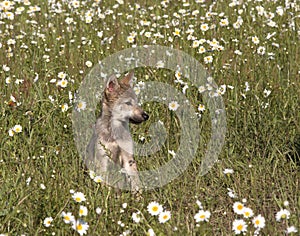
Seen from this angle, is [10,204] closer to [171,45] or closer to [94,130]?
[94,130]

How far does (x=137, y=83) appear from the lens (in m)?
6.31

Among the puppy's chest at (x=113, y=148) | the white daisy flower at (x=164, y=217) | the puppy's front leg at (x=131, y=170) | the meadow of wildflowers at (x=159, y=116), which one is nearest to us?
the white daisy flower at (x=164, y=217)

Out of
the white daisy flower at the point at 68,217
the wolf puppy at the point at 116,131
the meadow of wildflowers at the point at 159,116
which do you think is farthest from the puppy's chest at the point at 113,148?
the white daisy flower at the point at 68,217

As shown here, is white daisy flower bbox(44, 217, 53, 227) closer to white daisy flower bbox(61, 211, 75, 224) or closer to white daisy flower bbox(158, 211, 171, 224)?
white daisy flower bbox(61, 211, 75, 224)

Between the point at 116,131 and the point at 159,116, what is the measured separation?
78 centimetres

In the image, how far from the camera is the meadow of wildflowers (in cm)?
411

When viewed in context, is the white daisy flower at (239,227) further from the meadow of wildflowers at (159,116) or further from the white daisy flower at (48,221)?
the white daisy flower at (48,221)

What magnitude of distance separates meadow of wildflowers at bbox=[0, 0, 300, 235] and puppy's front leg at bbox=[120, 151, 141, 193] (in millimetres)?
150

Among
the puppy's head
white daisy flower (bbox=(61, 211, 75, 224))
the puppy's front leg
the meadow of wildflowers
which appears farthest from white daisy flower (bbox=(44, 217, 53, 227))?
the puppy's head

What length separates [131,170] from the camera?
4.96 meters

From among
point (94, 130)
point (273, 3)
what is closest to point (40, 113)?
point (94, 130)

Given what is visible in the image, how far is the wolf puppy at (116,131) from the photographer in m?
4.98

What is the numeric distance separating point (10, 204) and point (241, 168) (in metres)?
1.96

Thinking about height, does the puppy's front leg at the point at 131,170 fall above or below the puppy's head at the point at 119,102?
below
